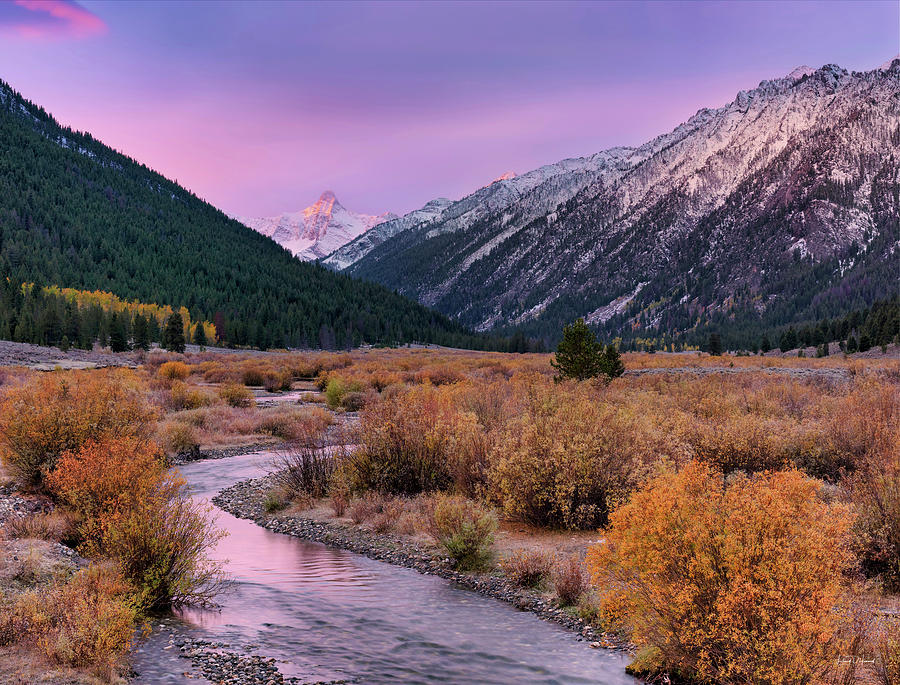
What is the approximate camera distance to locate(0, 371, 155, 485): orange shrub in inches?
630

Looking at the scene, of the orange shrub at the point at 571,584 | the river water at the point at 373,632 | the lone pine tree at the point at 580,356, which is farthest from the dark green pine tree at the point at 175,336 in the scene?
the orange shrub at the point at 571,584

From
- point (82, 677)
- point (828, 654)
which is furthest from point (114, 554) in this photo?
point (828, 654)

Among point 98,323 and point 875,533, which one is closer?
point 875,533

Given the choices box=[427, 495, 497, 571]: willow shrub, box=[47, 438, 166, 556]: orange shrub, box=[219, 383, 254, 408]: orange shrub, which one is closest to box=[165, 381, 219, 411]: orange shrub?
box=[219, 383, 254, 408]: orange shrub

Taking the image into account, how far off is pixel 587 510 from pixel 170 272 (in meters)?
176

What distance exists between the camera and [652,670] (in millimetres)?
7551

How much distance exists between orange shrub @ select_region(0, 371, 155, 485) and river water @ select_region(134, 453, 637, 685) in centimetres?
699

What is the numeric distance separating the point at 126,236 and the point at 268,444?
583 feet

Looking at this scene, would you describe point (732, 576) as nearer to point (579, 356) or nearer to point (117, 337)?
point (579, 356)

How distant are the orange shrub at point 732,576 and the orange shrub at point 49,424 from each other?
14.6 metres

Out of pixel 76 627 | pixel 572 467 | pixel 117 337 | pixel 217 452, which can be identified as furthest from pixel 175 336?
pixel 76 627

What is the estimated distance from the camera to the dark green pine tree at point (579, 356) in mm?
30141

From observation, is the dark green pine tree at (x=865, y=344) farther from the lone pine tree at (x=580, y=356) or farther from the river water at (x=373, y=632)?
the river water at (x=373, y=632)

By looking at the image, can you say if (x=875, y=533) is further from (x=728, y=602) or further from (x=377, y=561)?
(x=377, y=561)
